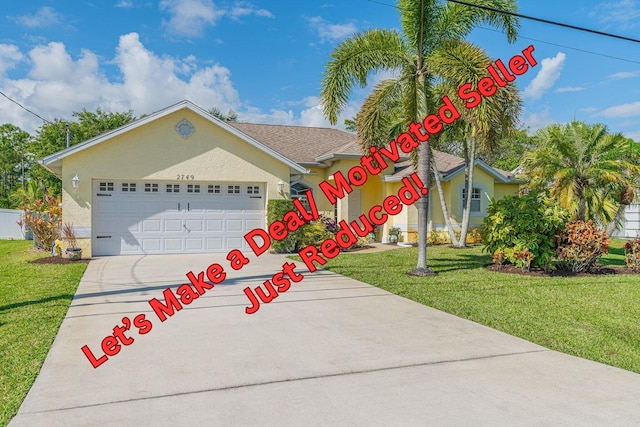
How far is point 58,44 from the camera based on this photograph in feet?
53.0

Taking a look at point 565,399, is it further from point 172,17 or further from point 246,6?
point 172,17

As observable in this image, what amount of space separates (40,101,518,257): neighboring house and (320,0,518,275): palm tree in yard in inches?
188

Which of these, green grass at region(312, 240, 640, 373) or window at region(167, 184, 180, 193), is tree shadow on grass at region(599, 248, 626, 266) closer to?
green grass at region(312, 240, 640, 373)

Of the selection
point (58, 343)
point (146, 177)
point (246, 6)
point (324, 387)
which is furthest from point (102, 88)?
point (324, 387)

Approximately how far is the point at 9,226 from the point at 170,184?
15.2 m

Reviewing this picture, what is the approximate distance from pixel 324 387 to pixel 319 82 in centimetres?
888

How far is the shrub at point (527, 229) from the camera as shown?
1104 centimetres

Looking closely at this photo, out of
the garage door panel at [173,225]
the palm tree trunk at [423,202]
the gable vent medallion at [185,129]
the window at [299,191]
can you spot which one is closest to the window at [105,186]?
the garage door panel at [173,225]

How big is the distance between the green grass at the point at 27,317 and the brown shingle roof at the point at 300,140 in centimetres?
1035

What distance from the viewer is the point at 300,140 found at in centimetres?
2153

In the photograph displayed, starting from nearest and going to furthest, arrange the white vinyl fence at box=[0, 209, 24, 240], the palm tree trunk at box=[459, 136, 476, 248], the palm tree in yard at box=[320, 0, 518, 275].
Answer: the palm tree in yard at box=[320, 0, 518, 275] → the palm tree trunk at box=[459, 136, 476, 248] → the white vinyl fence at box=[0, 209, 24, 240]

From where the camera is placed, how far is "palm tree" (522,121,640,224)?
1263 cm

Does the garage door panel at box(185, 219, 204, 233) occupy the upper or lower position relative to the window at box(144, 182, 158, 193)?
lower

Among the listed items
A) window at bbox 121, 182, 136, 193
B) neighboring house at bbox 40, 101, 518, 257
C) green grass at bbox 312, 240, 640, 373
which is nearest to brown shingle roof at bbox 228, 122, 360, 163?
neighboring house at bbox 40, 101, 518, 257
